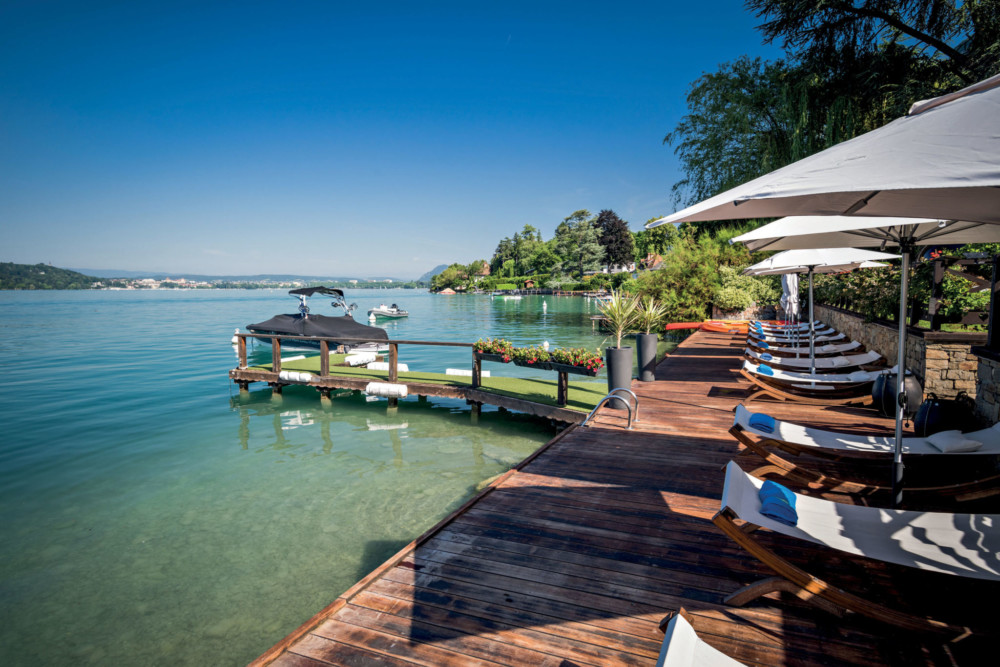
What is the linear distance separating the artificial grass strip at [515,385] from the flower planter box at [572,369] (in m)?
0.58

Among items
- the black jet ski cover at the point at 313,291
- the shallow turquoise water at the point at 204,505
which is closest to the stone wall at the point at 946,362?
the shallow turquoise water at the point at 204,505

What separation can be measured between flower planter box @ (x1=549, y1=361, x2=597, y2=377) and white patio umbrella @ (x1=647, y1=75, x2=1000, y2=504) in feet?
16.5

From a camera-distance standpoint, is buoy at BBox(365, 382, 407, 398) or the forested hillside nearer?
buoy at BBox(365, 382, 407, 398)

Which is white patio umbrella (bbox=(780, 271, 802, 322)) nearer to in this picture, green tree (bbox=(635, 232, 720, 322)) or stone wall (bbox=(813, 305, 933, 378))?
stone wall (bbox=(813, 305, 933, 378))

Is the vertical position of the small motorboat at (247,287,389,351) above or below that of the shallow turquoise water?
above

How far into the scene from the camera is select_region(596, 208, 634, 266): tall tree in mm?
75188

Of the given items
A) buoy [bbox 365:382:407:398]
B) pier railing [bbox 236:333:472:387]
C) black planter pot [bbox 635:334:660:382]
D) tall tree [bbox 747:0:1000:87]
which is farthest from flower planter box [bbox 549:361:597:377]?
tall tree [bbox 747:0:1000:87]

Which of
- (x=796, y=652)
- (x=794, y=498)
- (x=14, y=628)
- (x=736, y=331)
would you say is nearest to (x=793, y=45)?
(x=736, y=331)

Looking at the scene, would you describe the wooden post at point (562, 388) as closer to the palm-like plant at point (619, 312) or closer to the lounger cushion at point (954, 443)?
the palm-like plant at point (619, 312)

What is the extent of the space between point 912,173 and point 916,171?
0.02 metres

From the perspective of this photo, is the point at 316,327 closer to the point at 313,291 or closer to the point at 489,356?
the point at 313,291

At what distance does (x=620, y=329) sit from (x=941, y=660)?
5.82 m

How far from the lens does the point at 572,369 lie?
7551mm

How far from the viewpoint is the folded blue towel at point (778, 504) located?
239 cm
